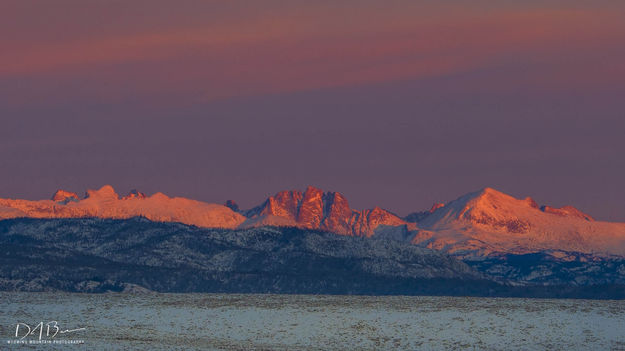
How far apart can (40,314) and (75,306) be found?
5.23m

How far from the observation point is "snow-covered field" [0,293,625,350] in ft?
332

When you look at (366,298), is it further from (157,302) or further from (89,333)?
(89,333)

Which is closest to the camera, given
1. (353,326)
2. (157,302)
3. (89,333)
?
(89,333)

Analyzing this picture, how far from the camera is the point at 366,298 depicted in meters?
131

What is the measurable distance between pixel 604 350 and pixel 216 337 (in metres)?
36.1

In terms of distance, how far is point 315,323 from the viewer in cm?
10988

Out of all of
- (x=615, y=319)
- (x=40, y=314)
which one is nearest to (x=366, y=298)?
(x=615, y=319)

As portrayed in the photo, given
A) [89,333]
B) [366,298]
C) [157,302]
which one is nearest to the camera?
[89,333]

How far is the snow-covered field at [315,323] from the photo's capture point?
332ft

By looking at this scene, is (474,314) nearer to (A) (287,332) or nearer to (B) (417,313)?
(B) (417,313)

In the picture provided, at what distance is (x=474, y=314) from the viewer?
11444 centimetres

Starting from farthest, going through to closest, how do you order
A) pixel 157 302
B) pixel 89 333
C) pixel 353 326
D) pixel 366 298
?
pixel 366 298 → pixel 157 302 → pixel 353 326 → pixel 89 333

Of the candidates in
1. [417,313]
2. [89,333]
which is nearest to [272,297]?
[417,313]

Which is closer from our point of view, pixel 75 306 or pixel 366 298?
pixel 75 306
